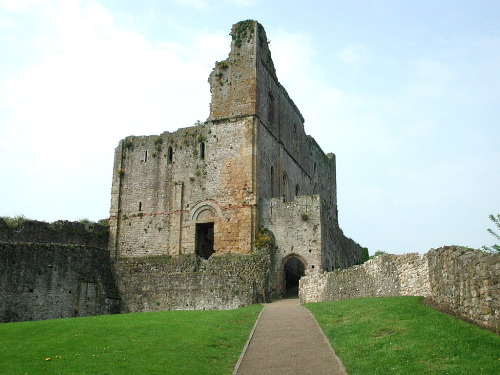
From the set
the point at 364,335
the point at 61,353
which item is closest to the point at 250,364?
the point at 364,335

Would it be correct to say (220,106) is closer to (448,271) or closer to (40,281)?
(40,281)

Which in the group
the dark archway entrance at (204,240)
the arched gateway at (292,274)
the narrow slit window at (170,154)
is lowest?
the arched gateway at (292,274)

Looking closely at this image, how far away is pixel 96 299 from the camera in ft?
114

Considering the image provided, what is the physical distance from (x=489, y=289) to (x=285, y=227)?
2241 cm

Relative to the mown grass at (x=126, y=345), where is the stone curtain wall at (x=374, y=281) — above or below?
above

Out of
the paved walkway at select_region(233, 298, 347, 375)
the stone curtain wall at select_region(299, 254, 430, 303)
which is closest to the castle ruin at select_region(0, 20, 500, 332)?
the stone curtain wall at select_region(299, 254, 430, 303)

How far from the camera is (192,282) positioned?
34.5 meters

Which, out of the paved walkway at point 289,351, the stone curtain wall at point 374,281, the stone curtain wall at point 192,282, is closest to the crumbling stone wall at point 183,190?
the stone curtain wall at point 192,282

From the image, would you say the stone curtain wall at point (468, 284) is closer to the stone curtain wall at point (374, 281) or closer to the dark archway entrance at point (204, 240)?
the stone curtain wall at point (374, 281)

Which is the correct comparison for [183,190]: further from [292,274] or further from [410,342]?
[410,342]

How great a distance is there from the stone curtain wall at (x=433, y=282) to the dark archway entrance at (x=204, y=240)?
9.85 metres

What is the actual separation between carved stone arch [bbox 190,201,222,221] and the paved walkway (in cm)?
1572

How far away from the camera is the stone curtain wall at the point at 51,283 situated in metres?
30.9

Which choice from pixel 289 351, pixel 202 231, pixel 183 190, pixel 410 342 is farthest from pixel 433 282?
pixel 183 190
